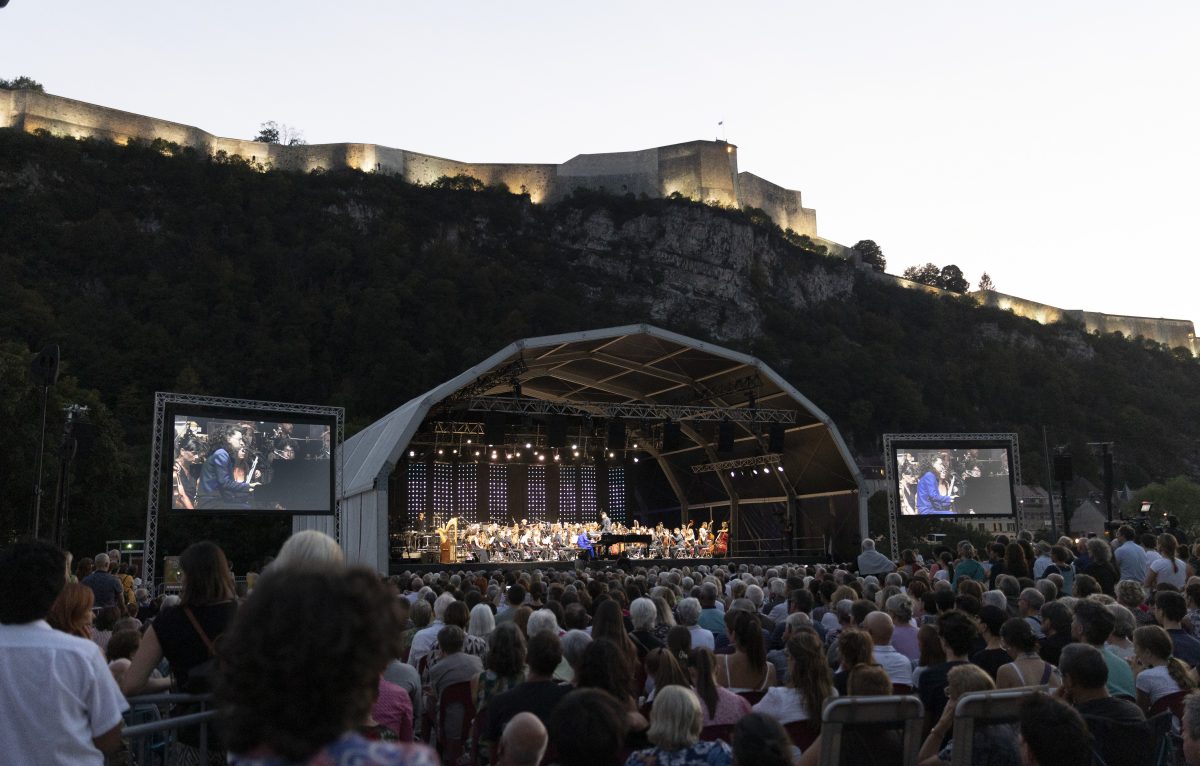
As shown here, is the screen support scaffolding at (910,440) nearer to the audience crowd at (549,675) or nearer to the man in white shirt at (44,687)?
the audience crowd at (549,675)

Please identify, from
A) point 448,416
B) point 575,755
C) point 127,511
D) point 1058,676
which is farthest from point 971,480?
point 127,511

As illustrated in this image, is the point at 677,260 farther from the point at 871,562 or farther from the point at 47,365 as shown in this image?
the point at 47,365

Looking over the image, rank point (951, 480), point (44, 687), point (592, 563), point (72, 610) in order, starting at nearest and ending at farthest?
point (44, 687) → point (72, 610) → point (951, 480) → point (592, 563)

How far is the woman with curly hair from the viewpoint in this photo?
11.2 feet

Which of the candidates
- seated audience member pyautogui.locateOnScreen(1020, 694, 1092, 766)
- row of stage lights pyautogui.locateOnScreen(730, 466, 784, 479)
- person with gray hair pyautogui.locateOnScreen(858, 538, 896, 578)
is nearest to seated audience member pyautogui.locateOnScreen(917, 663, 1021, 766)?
seated audience member pyautogui.locateOnScreen(1020, 694, 1092, 766)

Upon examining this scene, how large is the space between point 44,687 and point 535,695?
66.7 inches

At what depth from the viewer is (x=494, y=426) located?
21359 millimetres

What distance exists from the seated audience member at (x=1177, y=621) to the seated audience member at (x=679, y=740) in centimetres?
302

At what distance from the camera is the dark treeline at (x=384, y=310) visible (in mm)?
54438

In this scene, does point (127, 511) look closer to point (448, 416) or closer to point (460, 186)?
point (448, 416)

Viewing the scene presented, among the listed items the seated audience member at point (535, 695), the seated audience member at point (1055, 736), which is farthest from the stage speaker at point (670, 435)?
the seated audience member at point (1055, 736)

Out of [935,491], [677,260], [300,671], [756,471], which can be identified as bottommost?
[300,671]

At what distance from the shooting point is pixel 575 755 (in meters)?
2.57

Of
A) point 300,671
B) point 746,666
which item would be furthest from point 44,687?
point 746,666
